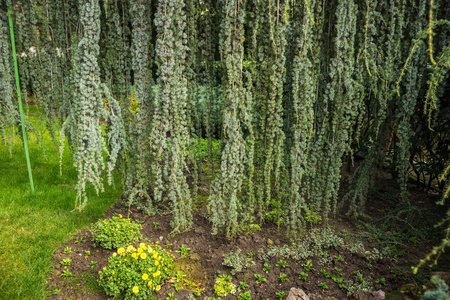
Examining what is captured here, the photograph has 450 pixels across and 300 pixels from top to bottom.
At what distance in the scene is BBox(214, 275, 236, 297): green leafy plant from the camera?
239 cm

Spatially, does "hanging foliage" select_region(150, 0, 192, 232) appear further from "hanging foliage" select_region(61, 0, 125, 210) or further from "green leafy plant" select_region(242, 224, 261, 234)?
"green leafy plant" select_region(242, 224, 261, 234)

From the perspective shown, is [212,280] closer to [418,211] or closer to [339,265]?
[339,265]

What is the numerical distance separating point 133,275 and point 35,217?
162cm

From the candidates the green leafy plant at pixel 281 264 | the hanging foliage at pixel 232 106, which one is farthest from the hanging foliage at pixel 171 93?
the green leafy plant at pixel 281 264

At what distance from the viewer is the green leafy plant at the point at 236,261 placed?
261 centimetres

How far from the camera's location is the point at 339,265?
8.78 feet

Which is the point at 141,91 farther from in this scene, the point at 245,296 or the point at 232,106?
the point at 245,296

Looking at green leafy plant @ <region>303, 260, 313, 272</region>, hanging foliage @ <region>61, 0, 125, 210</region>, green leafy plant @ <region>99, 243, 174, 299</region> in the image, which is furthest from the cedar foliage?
green leafy plant @ <region>99, 243, 174, 299</region>

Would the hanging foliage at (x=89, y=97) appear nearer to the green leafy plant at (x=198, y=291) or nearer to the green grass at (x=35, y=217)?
the green grass at (x=35, y=217)

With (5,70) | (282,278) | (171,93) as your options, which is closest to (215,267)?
(282,278)

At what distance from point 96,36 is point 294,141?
171 centimetres

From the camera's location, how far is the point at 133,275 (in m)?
2.22

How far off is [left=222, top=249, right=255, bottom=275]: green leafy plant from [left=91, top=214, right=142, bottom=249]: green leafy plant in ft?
2.99

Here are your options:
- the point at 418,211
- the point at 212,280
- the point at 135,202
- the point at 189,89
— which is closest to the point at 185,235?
the point at 212,280
